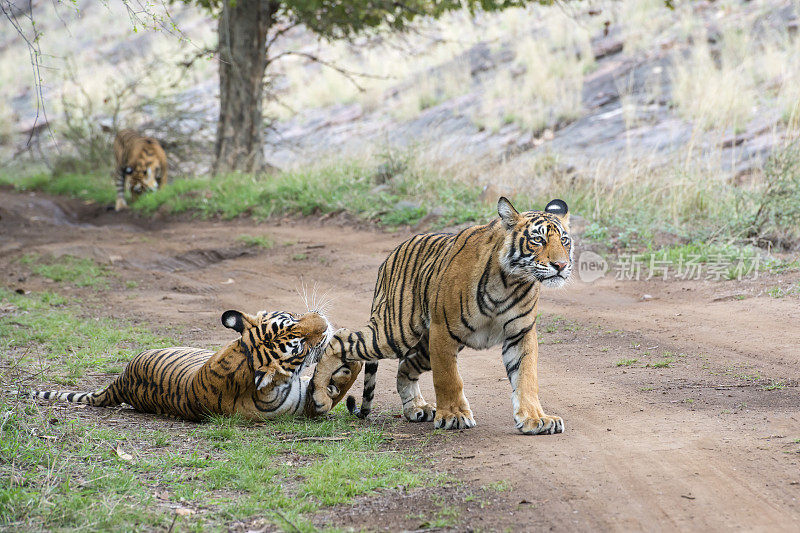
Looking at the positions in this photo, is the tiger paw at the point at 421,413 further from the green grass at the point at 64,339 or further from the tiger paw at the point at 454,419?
the green grass at the point at 64,339

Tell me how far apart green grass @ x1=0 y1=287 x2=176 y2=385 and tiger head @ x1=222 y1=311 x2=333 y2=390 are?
5.96 feet

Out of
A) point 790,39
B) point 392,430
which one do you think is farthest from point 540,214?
point 790,39

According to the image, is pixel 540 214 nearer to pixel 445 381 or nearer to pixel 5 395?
pixel 445 381

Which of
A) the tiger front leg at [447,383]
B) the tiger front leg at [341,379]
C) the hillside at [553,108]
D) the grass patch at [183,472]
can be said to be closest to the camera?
the grass patch at [183,472]

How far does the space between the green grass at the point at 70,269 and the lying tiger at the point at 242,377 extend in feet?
15.3

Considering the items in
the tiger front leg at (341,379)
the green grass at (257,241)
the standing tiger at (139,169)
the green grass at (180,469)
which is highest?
the standing tiger at (139,169)

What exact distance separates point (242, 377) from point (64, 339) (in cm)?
289

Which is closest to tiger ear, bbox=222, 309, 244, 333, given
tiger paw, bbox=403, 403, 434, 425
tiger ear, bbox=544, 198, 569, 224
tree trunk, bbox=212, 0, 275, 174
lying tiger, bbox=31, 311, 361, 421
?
lying tiger, bbox=31, 311, 361, 421

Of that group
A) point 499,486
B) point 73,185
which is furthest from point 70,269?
point 73,185

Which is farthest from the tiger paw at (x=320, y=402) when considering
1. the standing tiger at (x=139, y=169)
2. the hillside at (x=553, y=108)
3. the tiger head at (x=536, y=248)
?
the standing tiger at (x=139, y=169)

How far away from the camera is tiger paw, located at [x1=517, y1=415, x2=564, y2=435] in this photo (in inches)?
180

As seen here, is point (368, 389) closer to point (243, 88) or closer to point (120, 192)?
point (243, 88)

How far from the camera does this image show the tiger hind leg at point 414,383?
518 centimetres

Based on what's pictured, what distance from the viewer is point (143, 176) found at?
15.8 m
